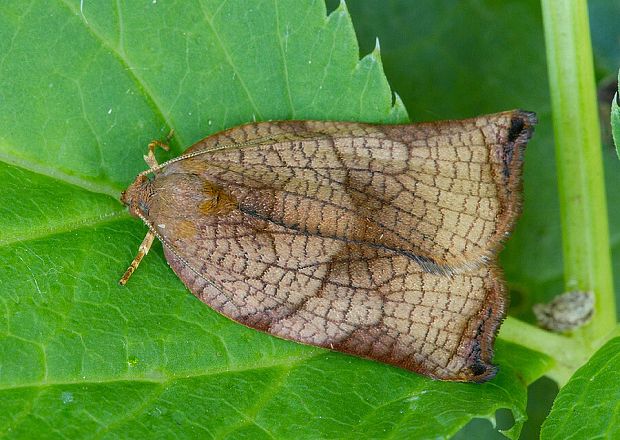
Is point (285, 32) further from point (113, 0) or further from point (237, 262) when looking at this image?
point (237, 262)

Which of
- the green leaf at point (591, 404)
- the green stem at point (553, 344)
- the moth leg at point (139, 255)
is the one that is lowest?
the green stem at point (553, 344)

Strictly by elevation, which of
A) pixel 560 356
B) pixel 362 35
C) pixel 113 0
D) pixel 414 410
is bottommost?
pixel 560 356

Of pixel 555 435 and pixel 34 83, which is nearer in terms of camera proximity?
pixel 555 435

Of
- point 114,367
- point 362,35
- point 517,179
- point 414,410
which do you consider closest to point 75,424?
point 114,367

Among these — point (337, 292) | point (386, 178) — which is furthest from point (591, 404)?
point (386, 178)

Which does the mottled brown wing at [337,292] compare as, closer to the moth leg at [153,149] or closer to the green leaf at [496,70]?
the moth leg at [153,149]

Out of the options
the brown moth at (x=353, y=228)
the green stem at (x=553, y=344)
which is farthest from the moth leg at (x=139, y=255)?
the green stem at (x=553, y=344)

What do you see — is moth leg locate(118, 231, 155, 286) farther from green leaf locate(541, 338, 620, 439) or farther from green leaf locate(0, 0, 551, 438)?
green leaf locate(541, 338, 620, 439)
